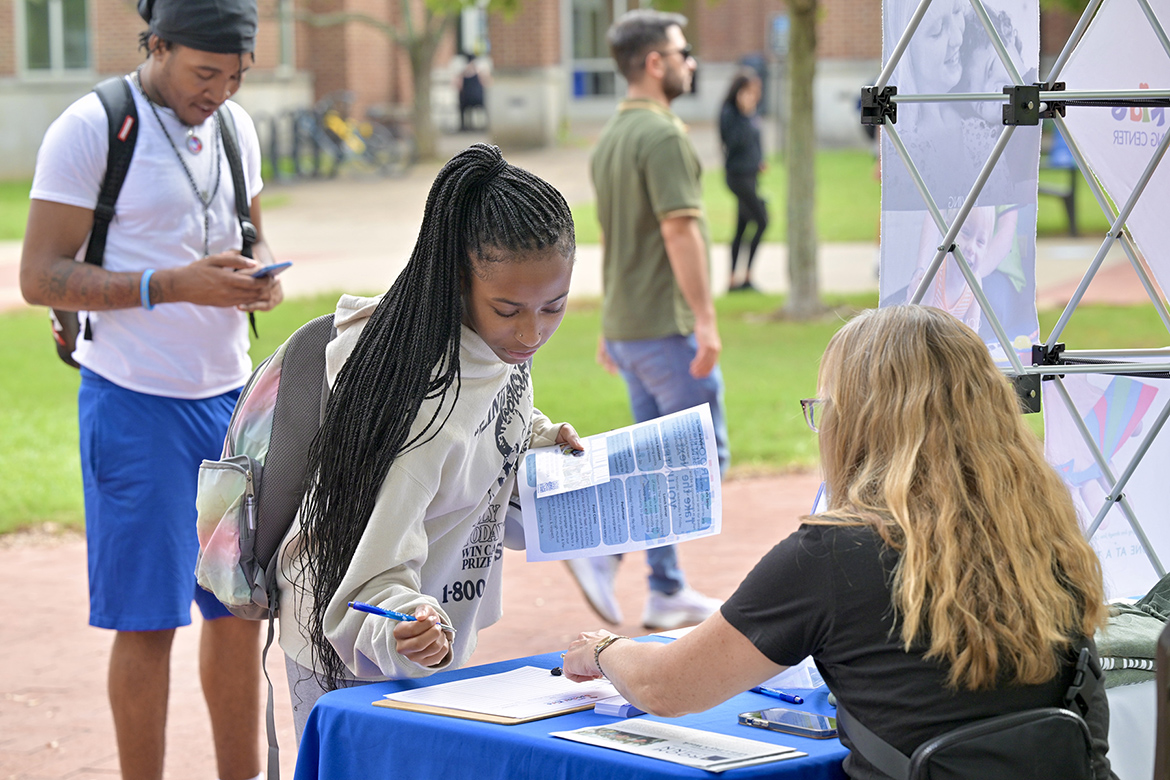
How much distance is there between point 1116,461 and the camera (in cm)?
352

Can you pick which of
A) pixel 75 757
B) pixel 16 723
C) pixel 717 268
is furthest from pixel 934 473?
pixel 717 268

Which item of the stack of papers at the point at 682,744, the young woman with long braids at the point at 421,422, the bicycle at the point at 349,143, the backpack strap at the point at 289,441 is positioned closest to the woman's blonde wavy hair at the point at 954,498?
the stack of papers at the point at 682,744

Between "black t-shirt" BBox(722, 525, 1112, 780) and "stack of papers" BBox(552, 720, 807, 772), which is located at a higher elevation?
"black t-shirt" BBox(722, 525, 1112, 780)

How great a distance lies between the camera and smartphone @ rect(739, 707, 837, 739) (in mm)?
2342

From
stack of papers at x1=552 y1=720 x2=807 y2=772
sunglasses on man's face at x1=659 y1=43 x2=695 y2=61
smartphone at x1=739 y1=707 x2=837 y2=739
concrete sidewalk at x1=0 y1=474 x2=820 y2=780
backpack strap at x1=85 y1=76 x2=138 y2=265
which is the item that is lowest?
concrete sidewalk at x1=0 y1=474 x2=820 y2=780

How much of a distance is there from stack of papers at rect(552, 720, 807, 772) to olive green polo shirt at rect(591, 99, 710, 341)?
3280 millimetres

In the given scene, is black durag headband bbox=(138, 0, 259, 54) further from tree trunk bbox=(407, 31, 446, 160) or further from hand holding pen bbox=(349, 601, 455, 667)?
tree trunk bbox=(407, 31, 446, 160)

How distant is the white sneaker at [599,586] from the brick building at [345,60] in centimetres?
1795

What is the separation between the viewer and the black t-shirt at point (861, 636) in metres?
2.11

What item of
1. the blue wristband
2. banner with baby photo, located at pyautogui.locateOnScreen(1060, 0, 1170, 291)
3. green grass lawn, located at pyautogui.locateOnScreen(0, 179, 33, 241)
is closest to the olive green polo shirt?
banner with baby photo, located at pyautogui.locateOnScreen(1060, 0, 1170, 291)

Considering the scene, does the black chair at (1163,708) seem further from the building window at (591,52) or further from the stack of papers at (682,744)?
the building window at (591,52)

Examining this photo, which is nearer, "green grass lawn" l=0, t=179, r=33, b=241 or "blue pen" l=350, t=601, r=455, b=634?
"blue pen" l=350, t=601, r=455, b=634

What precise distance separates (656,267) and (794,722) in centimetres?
333

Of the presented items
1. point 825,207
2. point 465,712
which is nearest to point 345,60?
point 825,207
